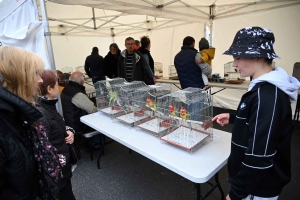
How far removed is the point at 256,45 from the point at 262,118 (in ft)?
1.00

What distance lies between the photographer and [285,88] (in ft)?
2.53

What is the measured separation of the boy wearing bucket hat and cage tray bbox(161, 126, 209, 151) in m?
0.42

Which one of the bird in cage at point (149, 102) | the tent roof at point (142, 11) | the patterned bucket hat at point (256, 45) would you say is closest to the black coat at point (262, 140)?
the patterned bucket hat at point (256, 45)

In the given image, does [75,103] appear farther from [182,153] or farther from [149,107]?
[182,153]

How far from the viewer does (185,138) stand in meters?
1.43

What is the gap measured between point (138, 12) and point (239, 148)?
8.69 feet

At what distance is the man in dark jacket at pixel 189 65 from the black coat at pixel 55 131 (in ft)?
6.08

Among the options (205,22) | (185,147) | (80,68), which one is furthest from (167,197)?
(80,68)

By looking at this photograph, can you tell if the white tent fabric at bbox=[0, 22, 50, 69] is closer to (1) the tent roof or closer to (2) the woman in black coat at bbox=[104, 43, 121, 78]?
(1) the tent roof

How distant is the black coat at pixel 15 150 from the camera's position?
695 mm

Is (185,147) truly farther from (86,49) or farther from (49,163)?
(86,49)

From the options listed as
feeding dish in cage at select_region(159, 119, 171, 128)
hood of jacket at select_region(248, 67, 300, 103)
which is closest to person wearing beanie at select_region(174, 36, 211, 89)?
feeding dish in cage at select_region(159, 119, 171, 128)

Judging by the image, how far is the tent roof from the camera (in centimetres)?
268

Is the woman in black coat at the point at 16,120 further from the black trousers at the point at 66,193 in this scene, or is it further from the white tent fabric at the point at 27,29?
the white tent fabric at the point at 27,29
